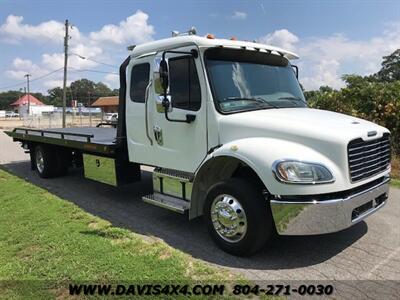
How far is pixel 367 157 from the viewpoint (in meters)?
4.63

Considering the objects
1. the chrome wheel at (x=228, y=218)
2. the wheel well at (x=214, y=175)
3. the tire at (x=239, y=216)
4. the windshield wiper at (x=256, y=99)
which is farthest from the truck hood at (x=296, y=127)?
the chrome wheel at (x=228, y=218)

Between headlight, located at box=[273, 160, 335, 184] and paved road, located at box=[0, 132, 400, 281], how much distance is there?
1.00 meters

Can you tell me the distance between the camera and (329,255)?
4762mm

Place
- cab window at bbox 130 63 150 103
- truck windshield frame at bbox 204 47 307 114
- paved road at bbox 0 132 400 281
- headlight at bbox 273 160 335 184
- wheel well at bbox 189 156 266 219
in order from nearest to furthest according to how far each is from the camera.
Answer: headlight at bbox 273 160 335 184 → paved road at bbox 0 132 400 281 → wheel well at bbox 189 156 266 219 → truck windshield frame at bbox 204 47 307 114 → cab window at bbox 130 63 150 103

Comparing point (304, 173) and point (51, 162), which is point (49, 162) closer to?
point (51, 162)

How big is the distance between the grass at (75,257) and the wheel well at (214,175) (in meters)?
0.67

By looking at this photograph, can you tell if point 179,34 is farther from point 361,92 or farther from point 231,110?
point 361,92

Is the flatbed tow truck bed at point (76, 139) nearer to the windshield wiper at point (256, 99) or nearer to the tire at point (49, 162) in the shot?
the tire at point (49, 162)

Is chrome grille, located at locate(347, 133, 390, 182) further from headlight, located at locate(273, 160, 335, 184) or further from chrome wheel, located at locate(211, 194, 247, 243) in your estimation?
chrome wheel, located at locate(211, 194, 247, 243)

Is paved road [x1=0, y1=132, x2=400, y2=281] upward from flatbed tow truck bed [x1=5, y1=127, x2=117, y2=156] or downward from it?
downward

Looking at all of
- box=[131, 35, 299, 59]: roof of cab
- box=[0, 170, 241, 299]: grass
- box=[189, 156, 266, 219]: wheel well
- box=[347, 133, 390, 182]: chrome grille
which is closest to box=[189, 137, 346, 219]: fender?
box=[189, 156, 266, 219]: wheel well

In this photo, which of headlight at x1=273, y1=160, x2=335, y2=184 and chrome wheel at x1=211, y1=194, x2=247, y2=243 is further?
chrome wheel at x1=211, y1=194, x2=247, y2=243

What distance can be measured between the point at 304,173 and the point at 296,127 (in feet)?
1.98

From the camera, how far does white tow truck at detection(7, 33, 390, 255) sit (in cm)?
422
